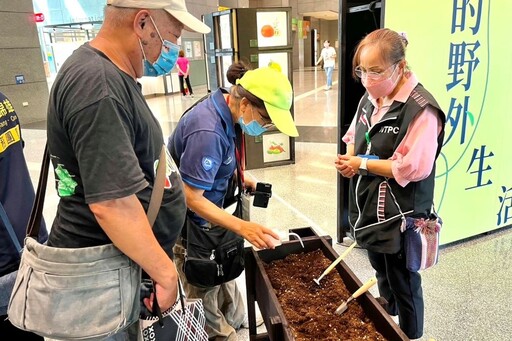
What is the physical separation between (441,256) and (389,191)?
140 centimetres

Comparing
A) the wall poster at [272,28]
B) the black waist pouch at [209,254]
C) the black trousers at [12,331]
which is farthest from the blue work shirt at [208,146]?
the wall poster at [272,28]

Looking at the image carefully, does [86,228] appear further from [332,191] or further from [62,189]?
[332,191]

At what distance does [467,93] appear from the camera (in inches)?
97.3

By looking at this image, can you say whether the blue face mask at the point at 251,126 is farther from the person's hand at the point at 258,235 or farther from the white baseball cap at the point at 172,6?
the white baseball cap at the point at 172,6

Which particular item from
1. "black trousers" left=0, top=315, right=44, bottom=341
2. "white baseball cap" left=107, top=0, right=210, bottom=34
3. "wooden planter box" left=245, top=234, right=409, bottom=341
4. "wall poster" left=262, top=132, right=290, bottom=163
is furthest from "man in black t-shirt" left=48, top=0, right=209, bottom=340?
"wall poster" left=262, top=132, right=290, bottom=163

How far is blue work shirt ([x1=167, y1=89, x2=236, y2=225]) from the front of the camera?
1.43m

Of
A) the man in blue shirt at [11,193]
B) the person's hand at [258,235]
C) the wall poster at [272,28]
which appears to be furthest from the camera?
the wall poster at [272,28]

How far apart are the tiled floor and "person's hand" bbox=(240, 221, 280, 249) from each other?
0.91 m

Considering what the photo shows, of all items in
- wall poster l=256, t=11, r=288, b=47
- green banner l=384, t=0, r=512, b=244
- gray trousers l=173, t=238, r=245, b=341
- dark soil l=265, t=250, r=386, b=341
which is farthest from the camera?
wall poster l=256, t=11, r=288, b=47

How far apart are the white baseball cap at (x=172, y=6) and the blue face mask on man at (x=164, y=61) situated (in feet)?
0.22

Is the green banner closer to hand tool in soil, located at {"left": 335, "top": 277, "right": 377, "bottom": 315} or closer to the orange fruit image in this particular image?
hand tool in soil, located at {"left": 335, "top": 277, "right": 377, "bottom": 315}

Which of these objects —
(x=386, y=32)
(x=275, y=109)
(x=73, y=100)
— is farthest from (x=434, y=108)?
(x=73, y=100)

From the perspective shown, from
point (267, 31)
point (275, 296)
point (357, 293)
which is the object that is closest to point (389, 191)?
point (357, 293)

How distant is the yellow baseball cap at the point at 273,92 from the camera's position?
1.44m
